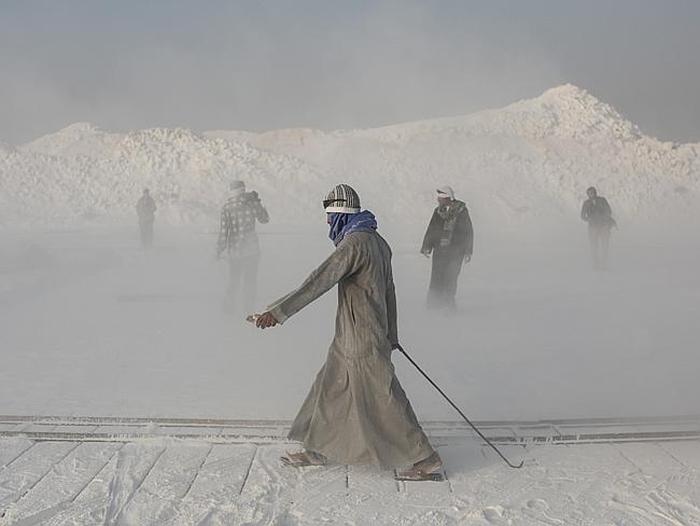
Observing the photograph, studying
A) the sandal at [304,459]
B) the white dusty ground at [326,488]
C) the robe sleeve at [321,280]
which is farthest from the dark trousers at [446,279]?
the robe sleeve at [321,280]

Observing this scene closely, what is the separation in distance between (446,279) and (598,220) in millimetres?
5571

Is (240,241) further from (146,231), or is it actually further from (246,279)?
(146,231)

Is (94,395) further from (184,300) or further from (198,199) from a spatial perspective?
(198,199)

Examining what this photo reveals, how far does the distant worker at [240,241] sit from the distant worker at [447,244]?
210 cm

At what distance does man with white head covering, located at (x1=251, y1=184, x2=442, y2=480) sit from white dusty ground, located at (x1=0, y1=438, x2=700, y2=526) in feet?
0.50

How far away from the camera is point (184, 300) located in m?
9.92

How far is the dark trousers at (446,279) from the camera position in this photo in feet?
29.9

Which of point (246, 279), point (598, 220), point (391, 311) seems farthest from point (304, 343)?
point (598, 220)

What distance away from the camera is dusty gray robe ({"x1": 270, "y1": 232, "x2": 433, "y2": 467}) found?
379 centimetres

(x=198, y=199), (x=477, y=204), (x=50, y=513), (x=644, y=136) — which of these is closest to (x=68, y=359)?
(x=50, y=513)

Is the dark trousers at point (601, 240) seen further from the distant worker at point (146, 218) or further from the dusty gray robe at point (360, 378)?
the dusty gray robe at point (360, 378)

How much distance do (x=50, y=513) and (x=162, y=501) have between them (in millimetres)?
504

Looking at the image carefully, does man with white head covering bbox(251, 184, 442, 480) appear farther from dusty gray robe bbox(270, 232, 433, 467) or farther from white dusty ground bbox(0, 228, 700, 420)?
white dusty ground bbox(0, 228, 700, 420)

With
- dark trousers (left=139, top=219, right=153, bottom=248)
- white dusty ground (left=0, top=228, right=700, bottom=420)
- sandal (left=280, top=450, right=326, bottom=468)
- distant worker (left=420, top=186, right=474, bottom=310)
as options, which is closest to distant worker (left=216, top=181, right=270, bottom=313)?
white dusty ground (left=0, top=228, right=700, bottom=420)
